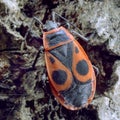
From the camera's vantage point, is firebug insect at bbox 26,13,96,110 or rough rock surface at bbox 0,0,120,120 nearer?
rough rock surface at bbox 0,0,120,120

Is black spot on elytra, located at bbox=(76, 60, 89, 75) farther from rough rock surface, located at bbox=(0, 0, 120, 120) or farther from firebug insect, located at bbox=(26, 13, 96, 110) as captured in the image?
rough rock surface, located at bbox=(0, 0, 120, 120)

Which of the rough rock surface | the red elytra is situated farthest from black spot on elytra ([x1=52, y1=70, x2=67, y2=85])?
the rough rock surface

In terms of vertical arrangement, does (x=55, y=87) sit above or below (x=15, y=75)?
below

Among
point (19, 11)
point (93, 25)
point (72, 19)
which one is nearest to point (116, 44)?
point (93, 25)

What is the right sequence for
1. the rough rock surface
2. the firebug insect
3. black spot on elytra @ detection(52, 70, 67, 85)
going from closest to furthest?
the rough rock surface → the firebug insect → black spot on elytra @ detection(52, 70, 67, 85)

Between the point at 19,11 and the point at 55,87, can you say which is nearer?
the point at 19,11

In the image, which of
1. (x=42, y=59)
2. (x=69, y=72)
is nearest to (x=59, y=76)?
(x=69, y=72)

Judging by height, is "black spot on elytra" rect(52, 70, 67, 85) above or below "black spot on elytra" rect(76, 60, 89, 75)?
below

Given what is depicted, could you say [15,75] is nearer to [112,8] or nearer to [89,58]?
[89,58]
